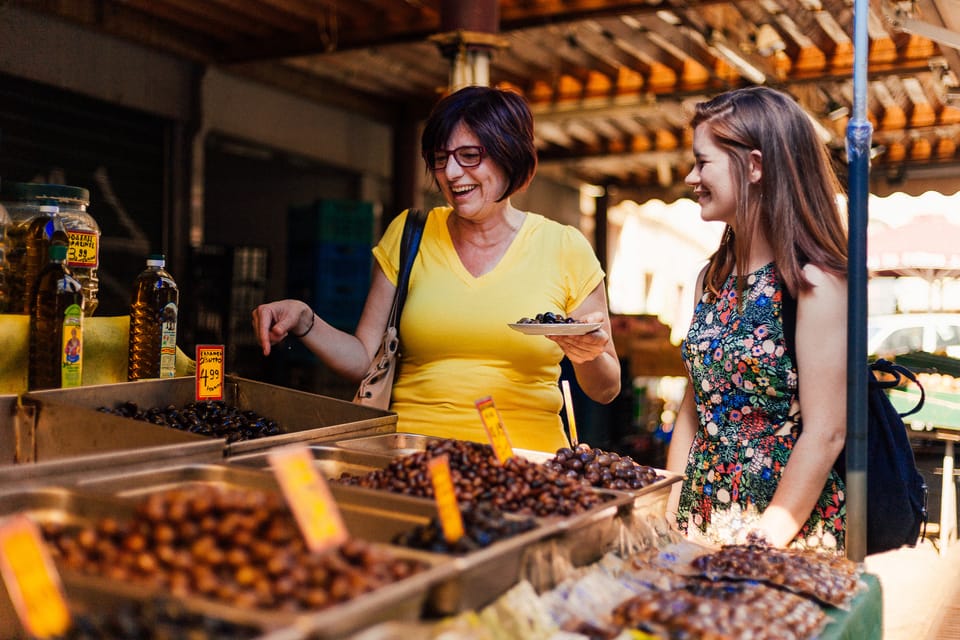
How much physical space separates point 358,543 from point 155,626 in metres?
0.27

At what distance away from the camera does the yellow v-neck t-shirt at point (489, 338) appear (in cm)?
227

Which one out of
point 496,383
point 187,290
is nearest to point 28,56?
point 187,290

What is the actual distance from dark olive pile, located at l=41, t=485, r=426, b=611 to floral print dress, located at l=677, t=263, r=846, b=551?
1000mm

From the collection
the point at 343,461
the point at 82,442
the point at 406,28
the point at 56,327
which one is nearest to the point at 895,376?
the point at 343,461

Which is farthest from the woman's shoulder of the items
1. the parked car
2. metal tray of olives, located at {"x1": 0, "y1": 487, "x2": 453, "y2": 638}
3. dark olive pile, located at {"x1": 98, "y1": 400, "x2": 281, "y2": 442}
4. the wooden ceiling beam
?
the wooden ceiling beam

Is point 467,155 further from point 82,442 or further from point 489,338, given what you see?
point 82,442

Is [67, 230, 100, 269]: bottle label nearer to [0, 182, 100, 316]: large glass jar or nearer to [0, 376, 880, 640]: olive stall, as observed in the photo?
[0, 182, 100, 316]: large glass jar

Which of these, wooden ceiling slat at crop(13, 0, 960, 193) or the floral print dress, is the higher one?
wooden ceiling slat at crop(13, 0, 960, 193)

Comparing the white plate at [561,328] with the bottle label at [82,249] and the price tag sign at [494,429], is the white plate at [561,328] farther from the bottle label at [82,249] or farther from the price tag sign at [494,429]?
the bottle label at [82,249]

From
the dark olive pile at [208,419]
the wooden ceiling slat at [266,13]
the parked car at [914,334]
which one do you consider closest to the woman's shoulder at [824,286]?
the dark olive pile at [208,419]

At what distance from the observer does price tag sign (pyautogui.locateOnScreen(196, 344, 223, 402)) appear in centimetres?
215

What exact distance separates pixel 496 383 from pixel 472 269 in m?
0.30

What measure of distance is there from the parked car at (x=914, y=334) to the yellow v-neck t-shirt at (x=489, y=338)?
350cm

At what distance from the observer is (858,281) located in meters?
1.67
